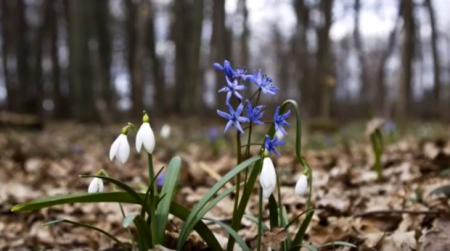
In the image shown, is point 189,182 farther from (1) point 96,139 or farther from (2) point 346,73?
(2) point 346,73

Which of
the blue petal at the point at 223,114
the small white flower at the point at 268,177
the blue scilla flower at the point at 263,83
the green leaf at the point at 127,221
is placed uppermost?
the blue scilla flower at the point at 263,83

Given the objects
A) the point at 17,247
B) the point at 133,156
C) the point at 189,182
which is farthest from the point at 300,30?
the point at 17,247

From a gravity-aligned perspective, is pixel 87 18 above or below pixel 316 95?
above

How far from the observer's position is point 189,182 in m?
3.79

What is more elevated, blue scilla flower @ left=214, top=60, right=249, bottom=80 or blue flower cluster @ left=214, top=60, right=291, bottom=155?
blue scilla flower @ left=214, top=60, right=249, bottom=80

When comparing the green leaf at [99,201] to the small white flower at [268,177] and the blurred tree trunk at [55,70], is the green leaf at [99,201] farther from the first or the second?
the blurred tree trunk at [55,70]

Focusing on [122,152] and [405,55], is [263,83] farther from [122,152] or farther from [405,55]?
[405,55]

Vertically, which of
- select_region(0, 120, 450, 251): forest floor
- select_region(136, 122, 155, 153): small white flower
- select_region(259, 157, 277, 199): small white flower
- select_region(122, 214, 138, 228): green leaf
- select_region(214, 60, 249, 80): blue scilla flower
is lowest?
select_region(0, 120, 450, 251): forest floor

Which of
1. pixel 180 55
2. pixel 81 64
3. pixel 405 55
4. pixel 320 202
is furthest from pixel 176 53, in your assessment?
pixel 320 202

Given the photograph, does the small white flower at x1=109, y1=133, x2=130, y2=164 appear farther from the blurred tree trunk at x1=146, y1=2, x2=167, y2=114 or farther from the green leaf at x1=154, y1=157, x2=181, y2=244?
the blurred tree trunk at x1=146, y1=2, x2=167, y2=114

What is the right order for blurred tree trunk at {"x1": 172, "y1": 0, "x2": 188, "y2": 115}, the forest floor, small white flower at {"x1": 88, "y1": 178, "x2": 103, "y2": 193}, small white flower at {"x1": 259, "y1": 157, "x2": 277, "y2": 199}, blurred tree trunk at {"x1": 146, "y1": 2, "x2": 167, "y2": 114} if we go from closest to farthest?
small white flower at {"x1": 259, "y1": 157, "x2": 277, "y2": 199} → small white flower at {"x1": 88, "y1": 178, "x2": 103, "y2": 193} → the forest floor → blurred tree trunk at {"x1": 146, "y1": 2, "x2": 167, "y2": 114} → blurred tree trunk at {"x1": 172, "y1": 0, "x2": 188, "y2": 115}

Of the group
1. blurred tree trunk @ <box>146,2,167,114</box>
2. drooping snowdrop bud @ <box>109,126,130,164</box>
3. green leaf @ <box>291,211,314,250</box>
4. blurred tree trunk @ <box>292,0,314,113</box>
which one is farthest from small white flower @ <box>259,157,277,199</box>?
blurred tree trunk @ <box>292,0,314,113</box>

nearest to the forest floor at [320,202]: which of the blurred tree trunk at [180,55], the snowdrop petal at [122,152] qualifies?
the snowdrop petal at [122,152]

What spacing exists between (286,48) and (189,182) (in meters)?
40.4
